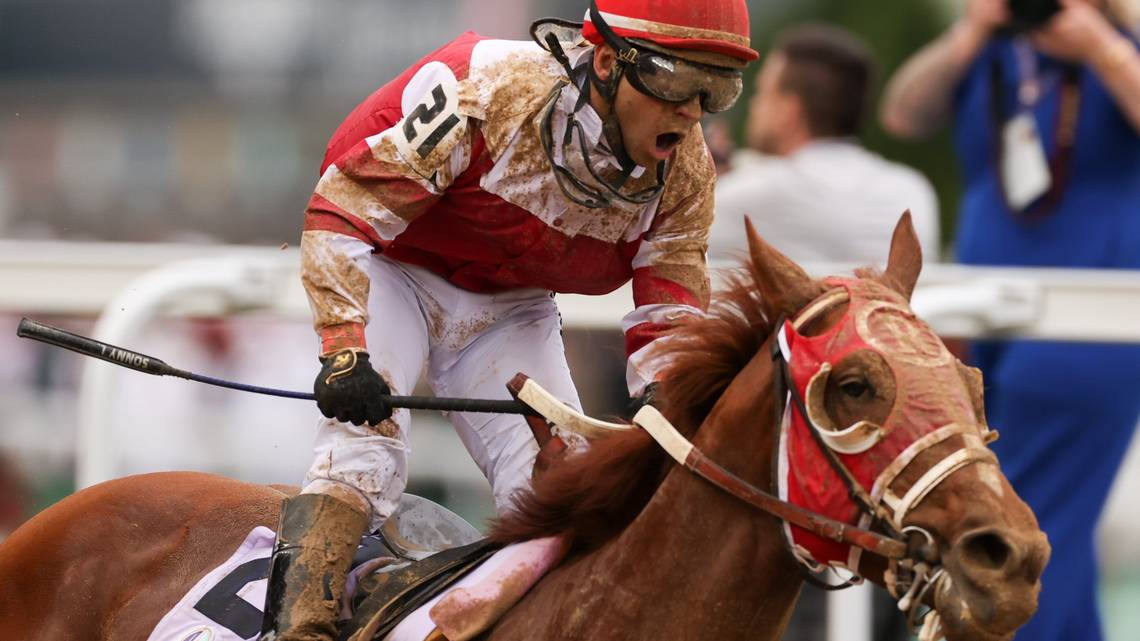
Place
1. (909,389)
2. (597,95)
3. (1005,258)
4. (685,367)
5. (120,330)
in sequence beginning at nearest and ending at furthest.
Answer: (909,389), (685,367), (597,95), (120,330), (1005,258)

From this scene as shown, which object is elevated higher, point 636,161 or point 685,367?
point 636,161

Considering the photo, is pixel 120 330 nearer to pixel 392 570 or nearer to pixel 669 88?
pixel 392 570

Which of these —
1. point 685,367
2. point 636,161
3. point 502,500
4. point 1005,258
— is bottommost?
point 1005,258

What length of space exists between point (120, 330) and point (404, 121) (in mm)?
2288

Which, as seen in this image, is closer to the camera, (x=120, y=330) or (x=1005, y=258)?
(x=120, y=330)

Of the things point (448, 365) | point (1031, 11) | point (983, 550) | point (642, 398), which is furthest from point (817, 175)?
point (983, 550)

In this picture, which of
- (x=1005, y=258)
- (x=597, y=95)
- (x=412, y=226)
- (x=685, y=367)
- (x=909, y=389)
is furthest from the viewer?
(x=1005, y=258)

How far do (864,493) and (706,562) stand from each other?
1.31 ft

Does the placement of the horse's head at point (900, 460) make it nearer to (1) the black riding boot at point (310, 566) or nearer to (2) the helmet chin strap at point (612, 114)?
(2) the helmet chin strap at point (612, 114)

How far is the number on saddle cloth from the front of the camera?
12.3 feet

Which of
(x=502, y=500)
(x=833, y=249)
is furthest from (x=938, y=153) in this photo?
(x=502, y=500)

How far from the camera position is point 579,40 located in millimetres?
A: 3801

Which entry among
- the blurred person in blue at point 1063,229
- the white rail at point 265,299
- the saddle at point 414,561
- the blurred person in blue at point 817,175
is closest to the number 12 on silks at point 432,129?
the saddle at point 414,561

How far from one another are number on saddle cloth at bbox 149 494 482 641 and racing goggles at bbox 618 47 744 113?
1.06 meters
